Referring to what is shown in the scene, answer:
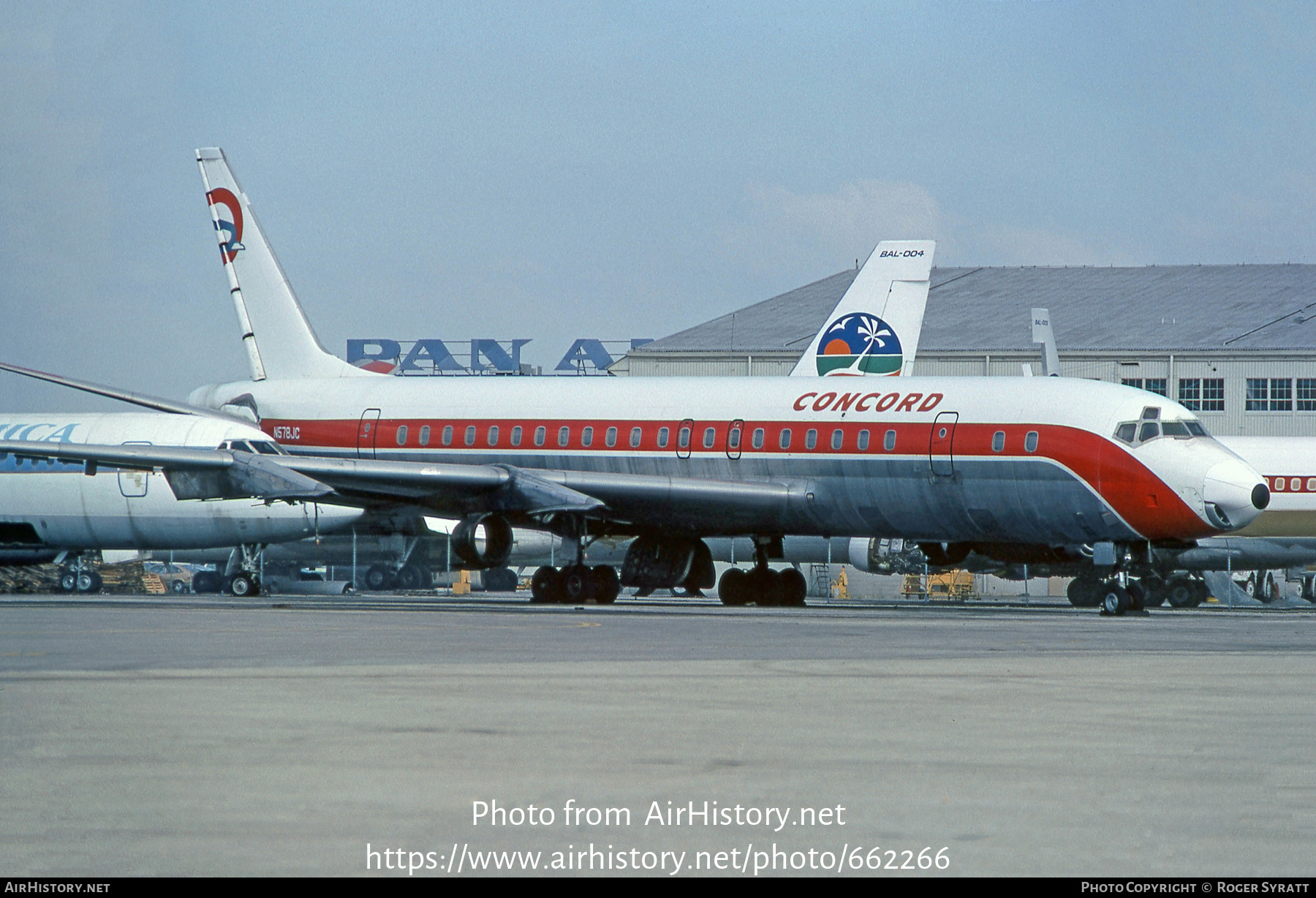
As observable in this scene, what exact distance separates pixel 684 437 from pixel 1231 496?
32.4 feet

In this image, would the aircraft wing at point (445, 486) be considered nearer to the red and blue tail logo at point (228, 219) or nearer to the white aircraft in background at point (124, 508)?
the white aircraft in background at point (124, 508)

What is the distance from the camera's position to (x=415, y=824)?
6.91 m

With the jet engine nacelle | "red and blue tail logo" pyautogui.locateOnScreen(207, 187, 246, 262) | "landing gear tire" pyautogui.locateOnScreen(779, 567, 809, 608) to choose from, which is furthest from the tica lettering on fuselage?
"red and blue tail logo" pyautogui.locateOnScreen(207, 187, 246, 262)

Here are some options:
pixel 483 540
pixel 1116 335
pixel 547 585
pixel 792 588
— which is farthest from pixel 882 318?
pixel 1116 335

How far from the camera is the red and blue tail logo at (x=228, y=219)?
4131 cm

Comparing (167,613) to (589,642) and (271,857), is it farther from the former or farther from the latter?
(271,857)

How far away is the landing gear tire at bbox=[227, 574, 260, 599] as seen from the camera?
41688 mm

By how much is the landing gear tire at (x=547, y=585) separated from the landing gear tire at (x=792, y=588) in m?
4.95

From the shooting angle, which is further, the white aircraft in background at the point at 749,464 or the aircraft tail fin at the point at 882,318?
the aircraft tail fin at the point at 882,318

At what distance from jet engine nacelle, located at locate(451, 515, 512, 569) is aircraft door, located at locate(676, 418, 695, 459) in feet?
11.5

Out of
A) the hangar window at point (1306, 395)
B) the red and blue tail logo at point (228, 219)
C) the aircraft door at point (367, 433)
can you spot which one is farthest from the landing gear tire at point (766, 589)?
the hangar window at point (1306, 395)

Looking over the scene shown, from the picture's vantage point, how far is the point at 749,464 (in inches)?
1268

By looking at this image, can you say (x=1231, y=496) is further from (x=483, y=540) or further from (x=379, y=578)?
(x=379, y=578)

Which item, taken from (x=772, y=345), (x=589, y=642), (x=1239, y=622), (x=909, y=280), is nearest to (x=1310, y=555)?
(x=909, y=280)
